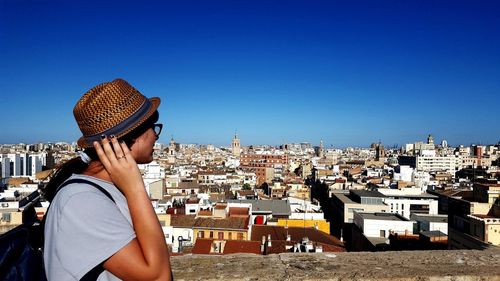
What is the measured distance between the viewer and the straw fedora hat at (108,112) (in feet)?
5.02

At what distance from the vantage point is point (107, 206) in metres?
1.39

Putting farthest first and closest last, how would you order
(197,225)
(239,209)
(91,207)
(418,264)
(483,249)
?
1. (239,209)
2. (197,225)
3. (483,249)
4. (418,264)
5. (91,207)

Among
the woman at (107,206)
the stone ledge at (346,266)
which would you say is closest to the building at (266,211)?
the stone ledge at (346,266)

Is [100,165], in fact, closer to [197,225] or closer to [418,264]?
[418,264]

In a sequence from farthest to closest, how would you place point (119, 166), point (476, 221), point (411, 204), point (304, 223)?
1. point (411, 204)
2. point (304, 223)
3. point (476, 221)
4. point (119, 166)

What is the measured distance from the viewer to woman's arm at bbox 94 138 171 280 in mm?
1362

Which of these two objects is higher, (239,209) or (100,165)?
(100,165)

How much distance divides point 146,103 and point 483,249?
2881 mm

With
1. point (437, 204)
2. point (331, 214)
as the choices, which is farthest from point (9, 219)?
point (437, 204)

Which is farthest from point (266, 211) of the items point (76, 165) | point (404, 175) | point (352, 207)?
point (404, 175)

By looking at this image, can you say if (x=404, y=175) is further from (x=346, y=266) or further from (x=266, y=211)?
(x=346, y=266)

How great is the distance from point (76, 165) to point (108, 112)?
32cm

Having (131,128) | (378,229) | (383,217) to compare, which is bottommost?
(378,229)

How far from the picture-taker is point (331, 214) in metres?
40.9
